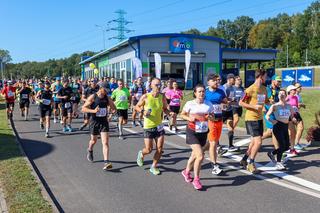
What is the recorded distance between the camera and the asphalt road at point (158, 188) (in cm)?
571

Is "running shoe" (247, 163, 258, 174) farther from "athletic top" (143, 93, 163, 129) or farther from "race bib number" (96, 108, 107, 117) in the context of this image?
"race bib number" (96, 108, 107, 117)

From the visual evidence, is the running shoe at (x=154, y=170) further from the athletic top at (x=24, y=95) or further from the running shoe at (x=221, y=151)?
the athletic top at (x=24, y=95)

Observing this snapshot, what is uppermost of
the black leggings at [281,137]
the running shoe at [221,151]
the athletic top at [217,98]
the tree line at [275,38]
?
the tree line at [275,38]

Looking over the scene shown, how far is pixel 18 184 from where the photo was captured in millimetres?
6676

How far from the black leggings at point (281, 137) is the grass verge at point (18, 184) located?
4.64 meters

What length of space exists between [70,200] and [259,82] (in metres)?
4.17

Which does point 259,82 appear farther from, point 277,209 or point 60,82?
point 60,82

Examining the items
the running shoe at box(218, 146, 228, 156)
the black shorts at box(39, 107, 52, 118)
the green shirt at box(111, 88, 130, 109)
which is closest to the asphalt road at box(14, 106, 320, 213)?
the running shoe at box(218, 146, 228, 156)

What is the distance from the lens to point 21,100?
18.2 meters

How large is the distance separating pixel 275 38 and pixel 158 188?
105315 mm

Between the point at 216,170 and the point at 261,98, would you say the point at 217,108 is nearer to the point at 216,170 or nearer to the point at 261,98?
the point at 261,98

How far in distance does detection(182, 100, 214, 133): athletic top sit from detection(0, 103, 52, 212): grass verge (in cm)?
271

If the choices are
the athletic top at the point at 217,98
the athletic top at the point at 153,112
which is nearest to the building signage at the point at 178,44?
the athletic top at the point at 217,98

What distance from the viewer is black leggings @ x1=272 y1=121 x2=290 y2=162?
777 centimetres
